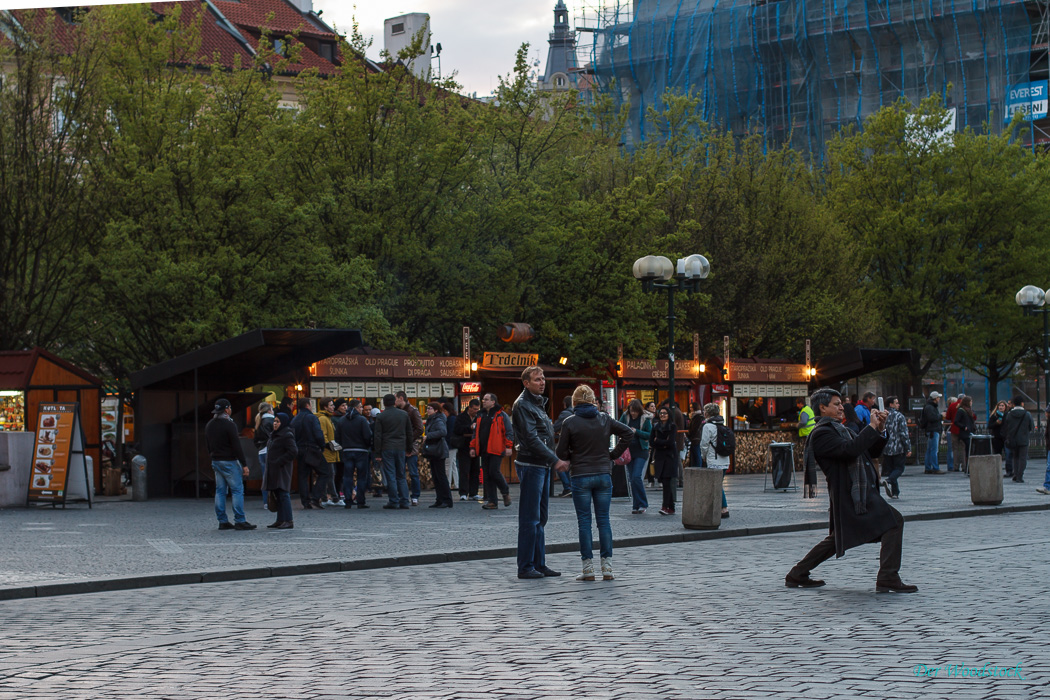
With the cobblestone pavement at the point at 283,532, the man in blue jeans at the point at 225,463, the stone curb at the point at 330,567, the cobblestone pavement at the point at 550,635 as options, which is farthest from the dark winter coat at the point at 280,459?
the cobblestone pavement at the point at 550,635

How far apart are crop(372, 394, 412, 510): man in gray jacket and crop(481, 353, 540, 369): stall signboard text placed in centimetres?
807

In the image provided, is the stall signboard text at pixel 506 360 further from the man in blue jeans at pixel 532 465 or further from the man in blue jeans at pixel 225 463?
the man in blue jeans at pixel 532 465

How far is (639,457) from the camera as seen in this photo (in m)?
20.3

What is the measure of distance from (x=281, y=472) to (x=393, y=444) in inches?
142

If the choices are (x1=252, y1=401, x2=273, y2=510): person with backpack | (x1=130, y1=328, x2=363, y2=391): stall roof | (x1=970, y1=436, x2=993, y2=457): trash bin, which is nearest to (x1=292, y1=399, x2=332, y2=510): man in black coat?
(x1=252, y1=401, x2=273, y2=510): person with backpack

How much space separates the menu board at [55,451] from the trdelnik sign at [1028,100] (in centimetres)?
4652

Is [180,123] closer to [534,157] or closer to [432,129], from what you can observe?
[432,129]

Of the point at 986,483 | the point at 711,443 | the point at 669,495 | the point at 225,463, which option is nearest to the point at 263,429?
the point at 225,463

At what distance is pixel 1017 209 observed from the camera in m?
44.8

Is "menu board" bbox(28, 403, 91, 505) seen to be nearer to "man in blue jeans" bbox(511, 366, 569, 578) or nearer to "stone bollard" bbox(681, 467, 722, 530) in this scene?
Result: "stone bollard" bbox(681, 467, 722, 530)

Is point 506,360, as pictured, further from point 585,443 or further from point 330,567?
point 585,443

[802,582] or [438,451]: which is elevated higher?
[438,451]

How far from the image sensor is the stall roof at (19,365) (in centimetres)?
2264

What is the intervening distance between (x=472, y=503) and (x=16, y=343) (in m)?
10.7
